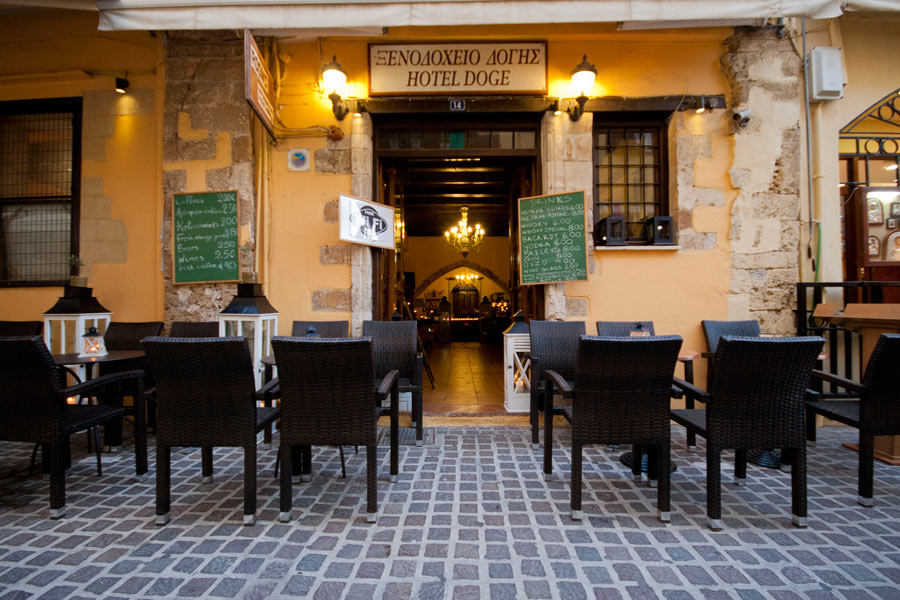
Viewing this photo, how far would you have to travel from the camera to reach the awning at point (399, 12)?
115 inches

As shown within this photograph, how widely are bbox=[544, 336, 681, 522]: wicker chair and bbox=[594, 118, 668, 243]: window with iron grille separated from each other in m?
2.47

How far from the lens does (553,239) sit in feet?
12.6

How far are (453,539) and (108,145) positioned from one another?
4863 millimetres

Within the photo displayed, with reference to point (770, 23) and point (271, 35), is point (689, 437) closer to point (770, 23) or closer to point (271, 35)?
point (770, 23)

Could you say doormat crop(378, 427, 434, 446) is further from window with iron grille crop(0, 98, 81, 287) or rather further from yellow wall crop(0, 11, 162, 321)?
window with iron grille crop(0, 98, 81, 287)

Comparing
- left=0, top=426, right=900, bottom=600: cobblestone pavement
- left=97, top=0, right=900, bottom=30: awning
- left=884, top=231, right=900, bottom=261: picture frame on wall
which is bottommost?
left=0, top=426, right=900, bottom=600: cobblestone pavement

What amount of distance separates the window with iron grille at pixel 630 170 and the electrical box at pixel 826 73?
51.7 inches

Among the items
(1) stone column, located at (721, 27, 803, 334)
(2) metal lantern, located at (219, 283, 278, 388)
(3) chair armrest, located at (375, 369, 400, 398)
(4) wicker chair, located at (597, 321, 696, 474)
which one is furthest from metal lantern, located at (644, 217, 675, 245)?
(2) metal lantern, located at (219, 283, 278, 388)

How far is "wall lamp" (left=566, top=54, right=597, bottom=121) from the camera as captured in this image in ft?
11.7

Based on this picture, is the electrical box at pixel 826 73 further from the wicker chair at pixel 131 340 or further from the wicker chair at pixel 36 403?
the wicker chair at pixel 131 340

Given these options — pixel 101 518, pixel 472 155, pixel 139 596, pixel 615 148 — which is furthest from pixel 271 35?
pixel 139 596

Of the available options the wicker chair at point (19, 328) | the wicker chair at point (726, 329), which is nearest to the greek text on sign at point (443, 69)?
the wicker chair at point (726, 329)

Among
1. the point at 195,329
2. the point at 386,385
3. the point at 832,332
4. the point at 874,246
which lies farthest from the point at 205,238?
the point at 874,246

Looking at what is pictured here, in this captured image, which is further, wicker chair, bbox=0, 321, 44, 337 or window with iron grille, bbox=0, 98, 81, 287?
window with iron grille, bbox=0, 98, 81, 287
